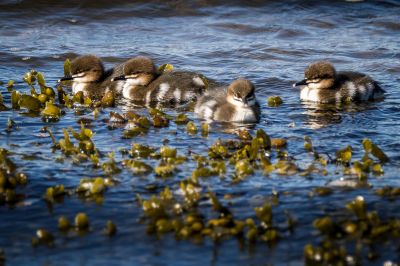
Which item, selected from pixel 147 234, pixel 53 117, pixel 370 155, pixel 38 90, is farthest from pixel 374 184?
pixel 38 90

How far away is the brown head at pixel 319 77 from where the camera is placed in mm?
8984

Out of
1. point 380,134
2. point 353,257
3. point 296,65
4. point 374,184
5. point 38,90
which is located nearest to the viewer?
point 353,257

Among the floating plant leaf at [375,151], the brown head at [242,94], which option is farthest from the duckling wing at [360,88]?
the floating plant leaf at [375,151]

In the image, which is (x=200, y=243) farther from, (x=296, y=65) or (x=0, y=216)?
(x=296, y=65)

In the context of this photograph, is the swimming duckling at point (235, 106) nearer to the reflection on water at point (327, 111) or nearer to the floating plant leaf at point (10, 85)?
the reflection on water at point (327, 111)

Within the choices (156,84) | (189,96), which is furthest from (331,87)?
(156,84)

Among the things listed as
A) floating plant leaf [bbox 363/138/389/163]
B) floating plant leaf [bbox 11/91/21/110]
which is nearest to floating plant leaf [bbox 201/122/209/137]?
floating plant leaf [bbox 363/138/389/163]

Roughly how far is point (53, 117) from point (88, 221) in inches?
106

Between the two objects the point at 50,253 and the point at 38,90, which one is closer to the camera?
the point at 50,253

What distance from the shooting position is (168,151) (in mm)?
6547

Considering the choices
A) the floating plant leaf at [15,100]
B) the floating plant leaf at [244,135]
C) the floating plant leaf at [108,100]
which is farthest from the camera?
the floating plant leaf at [108,100]

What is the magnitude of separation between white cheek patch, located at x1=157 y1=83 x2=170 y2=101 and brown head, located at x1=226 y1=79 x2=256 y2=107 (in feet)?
3.47

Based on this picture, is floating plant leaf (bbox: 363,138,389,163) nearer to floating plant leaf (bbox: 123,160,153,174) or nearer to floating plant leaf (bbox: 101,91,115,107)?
floating plant leaf (bbox: 123,160,153,174)

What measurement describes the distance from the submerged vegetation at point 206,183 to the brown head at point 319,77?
1.59 metres
